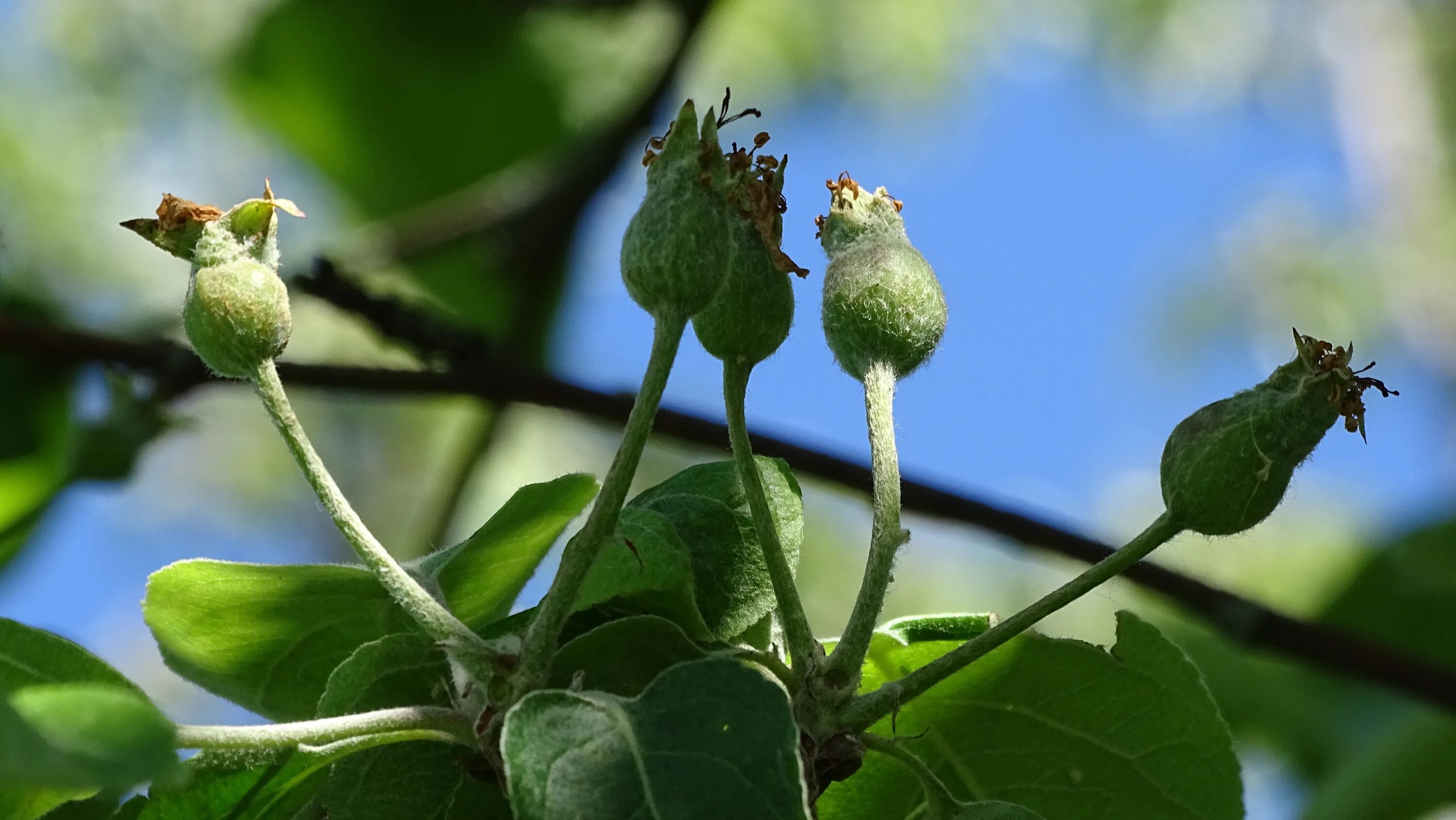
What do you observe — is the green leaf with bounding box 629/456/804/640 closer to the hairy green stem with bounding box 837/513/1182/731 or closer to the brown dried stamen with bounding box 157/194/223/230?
the hairy green stem with bounding box 837/513/1182/731

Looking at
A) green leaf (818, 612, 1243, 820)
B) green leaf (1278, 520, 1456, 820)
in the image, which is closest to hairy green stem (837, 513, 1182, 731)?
green leaf (818, 612, 1243, 820)

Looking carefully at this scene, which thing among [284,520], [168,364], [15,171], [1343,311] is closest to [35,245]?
[15,171]

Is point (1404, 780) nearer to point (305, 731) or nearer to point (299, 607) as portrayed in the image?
point (299, 607)

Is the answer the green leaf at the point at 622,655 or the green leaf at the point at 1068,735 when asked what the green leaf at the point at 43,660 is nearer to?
the green leaf at the point at 622,655

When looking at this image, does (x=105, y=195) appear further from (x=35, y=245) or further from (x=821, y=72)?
(x=821, y=72)

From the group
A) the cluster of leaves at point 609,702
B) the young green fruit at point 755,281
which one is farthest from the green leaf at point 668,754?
the young green fruit at point 755,281

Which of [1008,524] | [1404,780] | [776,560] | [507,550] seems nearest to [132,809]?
[507,550]

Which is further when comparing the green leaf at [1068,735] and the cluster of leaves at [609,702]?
the green leaf at [1068,735]

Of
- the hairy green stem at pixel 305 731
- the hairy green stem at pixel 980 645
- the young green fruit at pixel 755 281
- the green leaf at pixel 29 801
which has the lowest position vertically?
the green leaf at pixel 29 801
